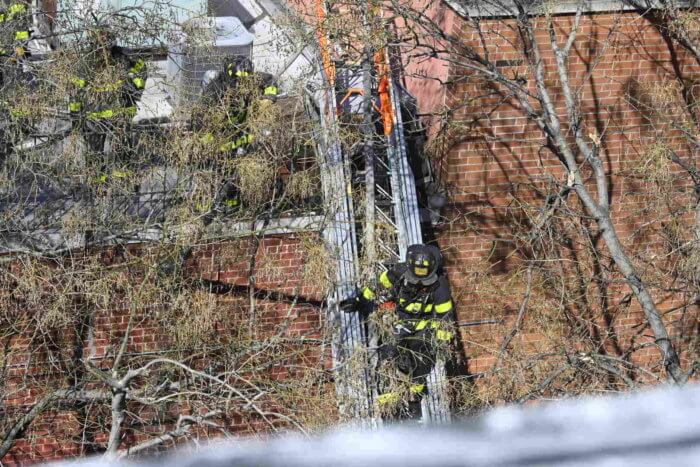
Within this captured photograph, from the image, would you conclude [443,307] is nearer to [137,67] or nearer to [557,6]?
[557,6]

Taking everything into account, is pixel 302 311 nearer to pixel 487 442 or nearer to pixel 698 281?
pixel 698 281

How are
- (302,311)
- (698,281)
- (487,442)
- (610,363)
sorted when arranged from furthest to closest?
(302,311) < (698,281) < (610,363) < (487,442)

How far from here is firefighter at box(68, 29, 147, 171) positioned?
29.7ft

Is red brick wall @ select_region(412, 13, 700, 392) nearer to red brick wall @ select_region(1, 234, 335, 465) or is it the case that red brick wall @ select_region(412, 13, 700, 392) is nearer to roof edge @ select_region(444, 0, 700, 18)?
roof edge @ select_region(444, 0, 700, 18)

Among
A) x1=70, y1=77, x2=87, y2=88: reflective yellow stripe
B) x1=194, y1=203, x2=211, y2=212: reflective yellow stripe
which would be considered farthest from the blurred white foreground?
x1=70, y1=77, x2=87, y2=88: reflective yellow stripe

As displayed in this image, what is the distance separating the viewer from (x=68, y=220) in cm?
863

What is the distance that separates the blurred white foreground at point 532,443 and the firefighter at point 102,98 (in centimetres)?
784

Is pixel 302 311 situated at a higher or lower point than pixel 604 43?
lower

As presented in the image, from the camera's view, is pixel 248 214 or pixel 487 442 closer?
pixel 487 442

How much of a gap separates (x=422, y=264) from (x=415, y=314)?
0.62 metres

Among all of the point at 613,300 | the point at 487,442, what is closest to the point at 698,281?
the point at 613,300

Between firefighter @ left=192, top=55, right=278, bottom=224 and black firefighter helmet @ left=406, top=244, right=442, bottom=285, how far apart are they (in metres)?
2.17

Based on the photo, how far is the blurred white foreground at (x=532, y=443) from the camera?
1.44 m

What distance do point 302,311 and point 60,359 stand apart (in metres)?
2.56
